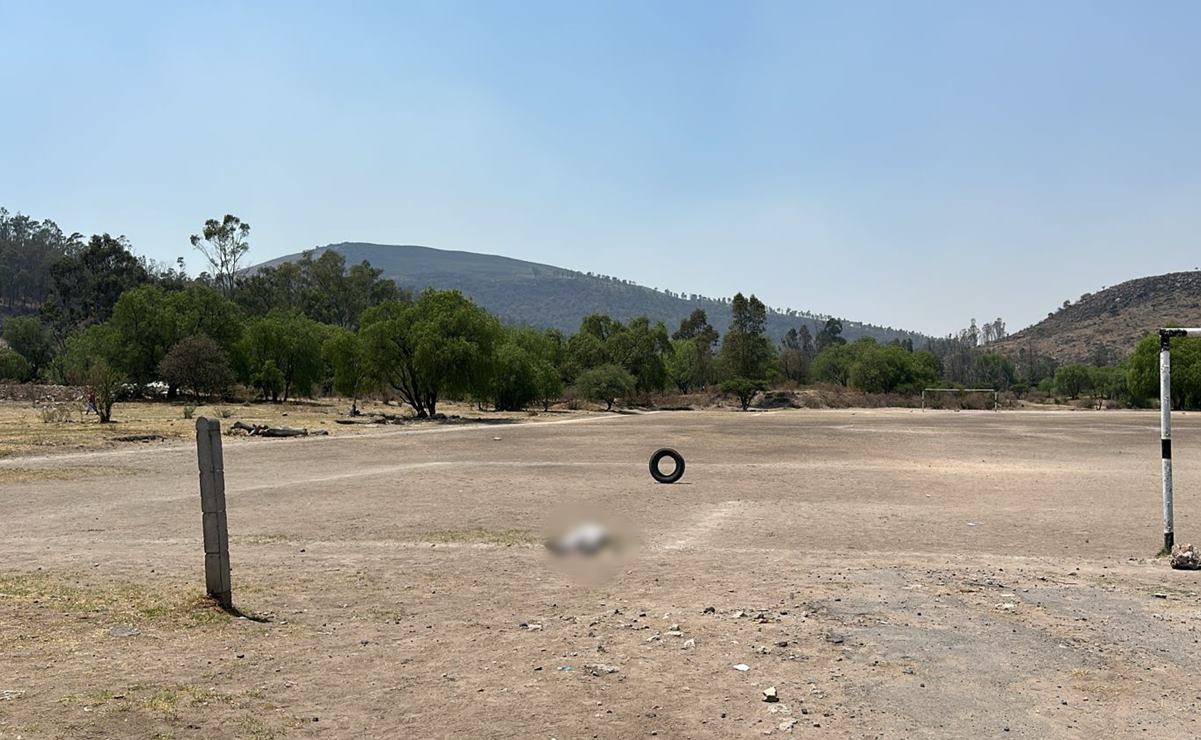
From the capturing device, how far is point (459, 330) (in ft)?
202

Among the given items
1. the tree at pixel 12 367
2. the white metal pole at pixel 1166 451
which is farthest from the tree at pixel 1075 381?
the tree at pixel 12 367

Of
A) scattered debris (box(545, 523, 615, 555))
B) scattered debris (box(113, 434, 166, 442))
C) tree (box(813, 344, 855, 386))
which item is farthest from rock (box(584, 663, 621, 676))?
tree (box(813, 344, 855, 386))

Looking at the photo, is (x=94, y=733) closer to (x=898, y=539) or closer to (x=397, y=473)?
(x=898, y=539)

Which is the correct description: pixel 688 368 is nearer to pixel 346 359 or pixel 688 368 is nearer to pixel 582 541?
pixel 346 359

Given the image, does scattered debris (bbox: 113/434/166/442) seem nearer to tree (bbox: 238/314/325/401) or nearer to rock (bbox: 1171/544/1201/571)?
rock (bbox: 1171/544/1201/571)

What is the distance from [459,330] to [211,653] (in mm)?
55355

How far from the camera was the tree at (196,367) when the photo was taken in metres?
67.7

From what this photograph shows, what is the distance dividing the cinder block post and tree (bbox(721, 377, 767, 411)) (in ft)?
292

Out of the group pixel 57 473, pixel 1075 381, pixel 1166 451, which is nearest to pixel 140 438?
pixel 57 473

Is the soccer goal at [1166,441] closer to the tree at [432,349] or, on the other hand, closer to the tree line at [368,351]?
the tree line at [368,351]

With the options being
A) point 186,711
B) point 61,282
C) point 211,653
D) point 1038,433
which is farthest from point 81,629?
point 61,282

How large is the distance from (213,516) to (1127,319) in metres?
204

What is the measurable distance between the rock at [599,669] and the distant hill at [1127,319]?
165 metres

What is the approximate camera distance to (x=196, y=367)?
224 ft
